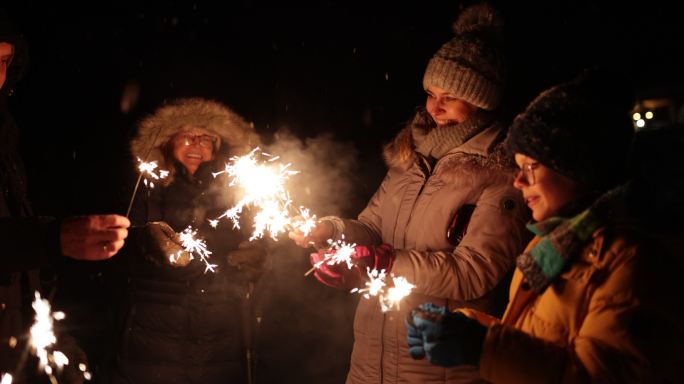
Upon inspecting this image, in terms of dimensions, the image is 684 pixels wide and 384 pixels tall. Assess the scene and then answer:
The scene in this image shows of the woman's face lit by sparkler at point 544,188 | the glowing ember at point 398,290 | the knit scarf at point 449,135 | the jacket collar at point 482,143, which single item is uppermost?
the knit scarf at point 449,135

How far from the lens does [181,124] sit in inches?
195

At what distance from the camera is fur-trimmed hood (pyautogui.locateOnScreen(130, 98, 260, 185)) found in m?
4.90

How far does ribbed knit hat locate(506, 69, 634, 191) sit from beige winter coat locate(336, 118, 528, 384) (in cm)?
87

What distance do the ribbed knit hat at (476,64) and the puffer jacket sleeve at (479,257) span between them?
2.33 ft

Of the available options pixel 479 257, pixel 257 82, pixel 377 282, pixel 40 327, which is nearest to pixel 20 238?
pixel 40 327

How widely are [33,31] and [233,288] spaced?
3501 mm

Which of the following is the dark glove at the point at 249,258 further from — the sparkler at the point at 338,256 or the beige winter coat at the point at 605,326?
the beige winter coat at the point at 605,326

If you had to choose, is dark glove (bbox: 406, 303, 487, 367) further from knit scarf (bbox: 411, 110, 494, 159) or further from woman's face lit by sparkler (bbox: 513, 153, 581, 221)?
knit scarf (bbox: 411, 110, 494, 159)

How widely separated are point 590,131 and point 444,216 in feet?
4.03

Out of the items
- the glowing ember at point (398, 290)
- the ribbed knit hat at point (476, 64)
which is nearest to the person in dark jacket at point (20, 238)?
the glowing ember at point (398, 290)

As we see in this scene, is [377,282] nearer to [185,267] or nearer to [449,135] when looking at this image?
[449,135]

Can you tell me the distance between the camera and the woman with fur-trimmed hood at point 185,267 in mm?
4250

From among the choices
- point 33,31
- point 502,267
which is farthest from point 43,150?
point 502,267

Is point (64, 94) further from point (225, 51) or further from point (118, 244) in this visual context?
point (118, 244)
